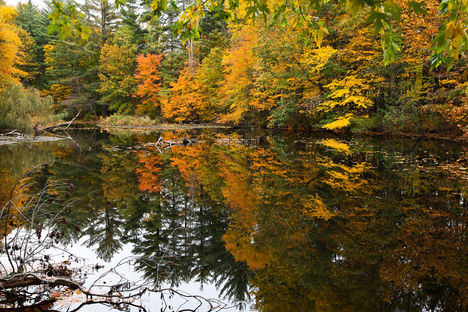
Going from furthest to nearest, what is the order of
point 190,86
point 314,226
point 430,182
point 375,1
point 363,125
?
point 190,86 → point 363,125 → point 430,182 → point 314,226 → point 375,1

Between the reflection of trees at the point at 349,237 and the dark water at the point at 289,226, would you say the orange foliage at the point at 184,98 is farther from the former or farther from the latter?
the reflection of trees at the point at 349,237

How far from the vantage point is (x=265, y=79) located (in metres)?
20.3

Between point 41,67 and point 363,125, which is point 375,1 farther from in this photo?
point 41,67

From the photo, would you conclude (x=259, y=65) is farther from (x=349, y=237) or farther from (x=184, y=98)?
(x=349, y=237)

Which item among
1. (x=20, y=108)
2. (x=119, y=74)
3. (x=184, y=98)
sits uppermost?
(x=119, y=74)

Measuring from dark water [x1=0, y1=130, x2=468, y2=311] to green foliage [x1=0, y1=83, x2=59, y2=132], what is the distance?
8597mm

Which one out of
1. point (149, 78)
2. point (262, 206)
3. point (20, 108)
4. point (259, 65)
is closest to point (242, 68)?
point (259, 65)

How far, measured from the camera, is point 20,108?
54.0 ft

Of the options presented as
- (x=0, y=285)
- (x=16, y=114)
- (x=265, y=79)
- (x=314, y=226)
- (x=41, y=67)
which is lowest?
(x=314, y=226)

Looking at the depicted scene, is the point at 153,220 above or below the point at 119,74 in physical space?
below

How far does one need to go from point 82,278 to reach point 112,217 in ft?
6.78

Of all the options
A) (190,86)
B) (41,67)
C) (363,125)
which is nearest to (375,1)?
(363,125)

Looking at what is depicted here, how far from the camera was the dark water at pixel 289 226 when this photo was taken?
9.98 feet

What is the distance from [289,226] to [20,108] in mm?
17668
